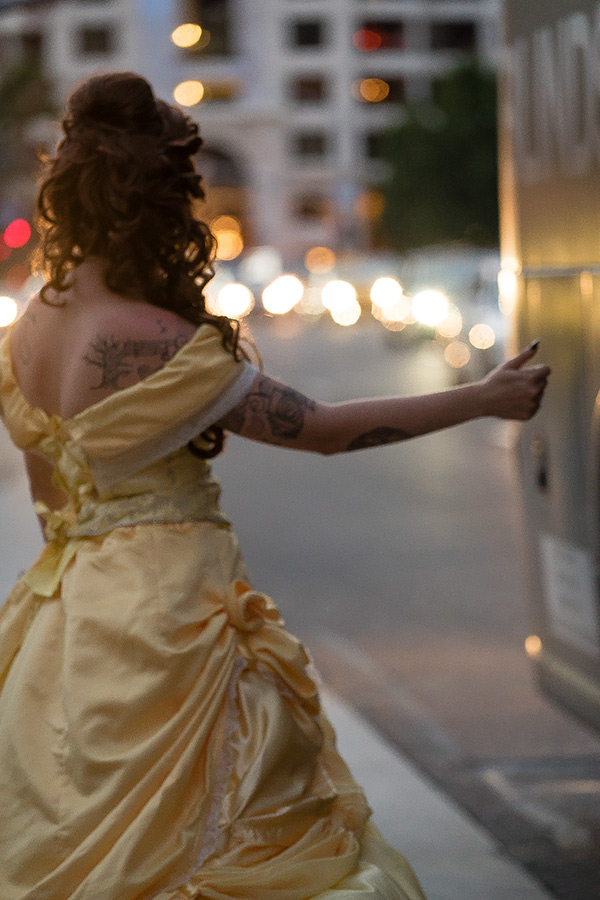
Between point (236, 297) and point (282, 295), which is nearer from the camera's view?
point (236, 297)

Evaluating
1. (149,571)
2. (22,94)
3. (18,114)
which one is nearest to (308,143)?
(22,94)

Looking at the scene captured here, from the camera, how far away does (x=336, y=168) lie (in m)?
88.6

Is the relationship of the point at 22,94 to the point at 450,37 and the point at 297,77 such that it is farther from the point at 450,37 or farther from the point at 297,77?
the point at 450,37

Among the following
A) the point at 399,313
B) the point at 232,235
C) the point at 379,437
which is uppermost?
the point at 379,437

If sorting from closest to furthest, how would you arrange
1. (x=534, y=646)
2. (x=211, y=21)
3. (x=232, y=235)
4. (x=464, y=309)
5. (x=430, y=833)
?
(x=430, y=833), (x=534, y=646), (x=464, y=309), (x=232, y=235), (x=211, y=21)

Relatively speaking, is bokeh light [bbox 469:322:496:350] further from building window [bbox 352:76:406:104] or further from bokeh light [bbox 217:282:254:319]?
building window [bbox 352:76:406:104]

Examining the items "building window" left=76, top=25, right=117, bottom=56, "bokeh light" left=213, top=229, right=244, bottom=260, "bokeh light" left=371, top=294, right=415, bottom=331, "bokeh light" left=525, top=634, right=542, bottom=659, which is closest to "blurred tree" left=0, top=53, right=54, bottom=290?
"bokeh light" left=371, top=294, right=415, bottom=331

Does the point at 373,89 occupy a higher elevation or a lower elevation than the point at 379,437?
higher

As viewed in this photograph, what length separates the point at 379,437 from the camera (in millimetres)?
3045

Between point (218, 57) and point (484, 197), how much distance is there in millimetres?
40581

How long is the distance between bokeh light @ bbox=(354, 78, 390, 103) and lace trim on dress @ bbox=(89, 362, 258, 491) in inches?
3529

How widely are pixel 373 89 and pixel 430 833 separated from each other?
293 feet

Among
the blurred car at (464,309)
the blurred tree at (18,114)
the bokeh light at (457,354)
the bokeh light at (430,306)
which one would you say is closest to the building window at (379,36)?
the blurred tree at (18,114)

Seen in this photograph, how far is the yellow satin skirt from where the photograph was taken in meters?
2.86
